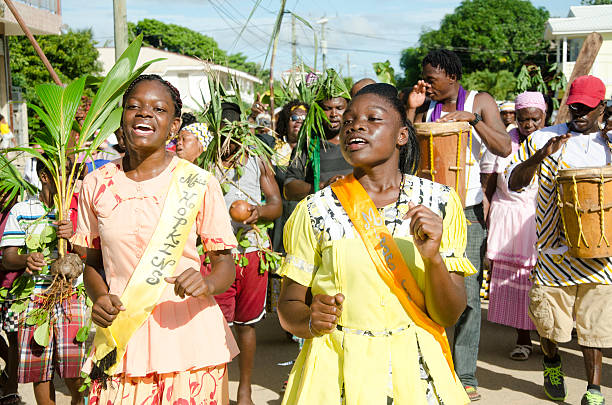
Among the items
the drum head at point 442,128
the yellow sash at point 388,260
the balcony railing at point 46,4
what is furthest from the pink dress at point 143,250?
the balcony railing at point 46,4

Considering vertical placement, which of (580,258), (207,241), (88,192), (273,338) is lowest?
(273,338)

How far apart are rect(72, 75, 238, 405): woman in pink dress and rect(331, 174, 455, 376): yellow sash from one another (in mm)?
773

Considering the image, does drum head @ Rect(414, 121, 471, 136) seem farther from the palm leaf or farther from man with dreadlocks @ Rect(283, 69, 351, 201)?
the palm leaf

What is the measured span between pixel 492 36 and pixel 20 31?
49.3 meters

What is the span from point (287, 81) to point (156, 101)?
3.71 metres

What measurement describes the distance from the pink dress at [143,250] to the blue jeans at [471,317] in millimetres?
2639

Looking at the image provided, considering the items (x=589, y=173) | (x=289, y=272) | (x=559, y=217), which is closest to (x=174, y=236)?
(x=289, y=272)

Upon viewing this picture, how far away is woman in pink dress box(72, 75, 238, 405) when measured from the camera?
3061 mm

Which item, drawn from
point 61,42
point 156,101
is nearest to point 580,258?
point 156,101

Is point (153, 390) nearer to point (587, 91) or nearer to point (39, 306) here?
point (39, 306)

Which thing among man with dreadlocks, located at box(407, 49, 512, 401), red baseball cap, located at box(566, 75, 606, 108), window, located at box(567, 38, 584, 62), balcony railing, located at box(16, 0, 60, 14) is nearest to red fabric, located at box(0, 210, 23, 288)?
man with dreadlocks, located at box(407, 49, 512, 401)

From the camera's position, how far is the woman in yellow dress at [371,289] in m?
2.52

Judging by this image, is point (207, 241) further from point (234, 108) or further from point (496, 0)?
point (496, 0)

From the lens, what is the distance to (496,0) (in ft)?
222
